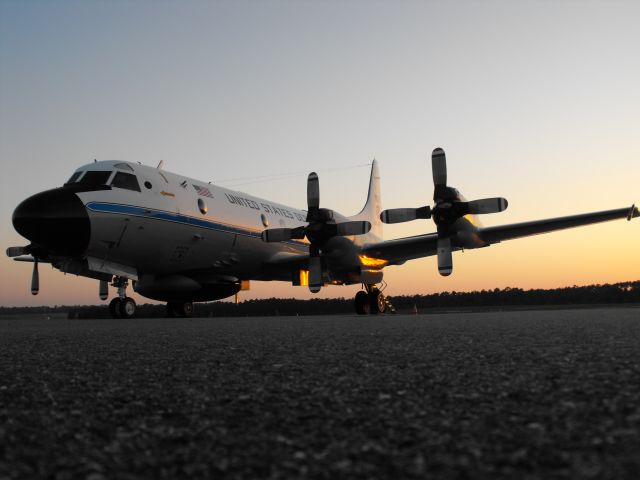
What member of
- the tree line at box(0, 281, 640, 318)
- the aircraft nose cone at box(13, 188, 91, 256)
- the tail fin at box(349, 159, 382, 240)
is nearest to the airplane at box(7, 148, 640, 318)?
the aircraft nose cone at box(13, 188, 91, 256)

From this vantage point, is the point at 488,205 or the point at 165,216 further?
the point at 488,205

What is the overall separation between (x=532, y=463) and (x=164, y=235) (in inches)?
606

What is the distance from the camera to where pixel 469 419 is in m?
2.20

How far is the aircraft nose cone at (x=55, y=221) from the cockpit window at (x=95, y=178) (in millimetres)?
996

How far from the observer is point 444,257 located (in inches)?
679

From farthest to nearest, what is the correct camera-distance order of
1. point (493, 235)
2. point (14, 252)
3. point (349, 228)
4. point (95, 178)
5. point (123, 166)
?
point (14, 252) < point (349, 228) < point (493, 235) < point (123, 166) < point (95, 178)

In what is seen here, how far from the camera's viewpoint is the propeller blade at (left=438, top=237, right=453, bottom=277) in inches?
667

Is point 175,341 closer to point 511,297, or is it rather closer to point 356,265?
point 356,265

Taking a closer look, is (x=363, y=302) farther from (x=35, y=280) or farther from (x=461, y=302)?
(x=461, y=302)

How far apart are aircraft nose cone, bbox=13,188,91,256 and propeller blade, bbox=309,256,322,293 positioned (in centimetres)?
Answer: 665

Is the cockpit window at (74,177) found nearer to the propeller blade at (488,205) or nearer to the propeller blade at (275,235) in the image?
the propeller blade at (275,235)

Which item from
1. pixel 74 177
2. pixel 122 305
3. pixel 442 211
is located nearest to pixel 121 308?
pixel 122 305

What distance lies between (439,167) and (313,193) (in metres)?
4.00

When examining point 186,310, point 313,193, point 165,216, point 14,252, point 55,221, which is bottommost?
point 186,310
